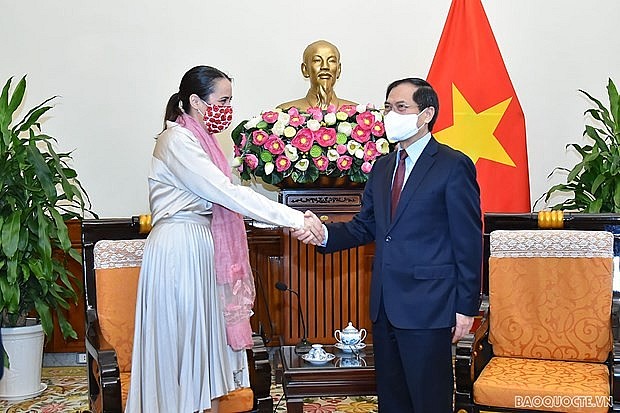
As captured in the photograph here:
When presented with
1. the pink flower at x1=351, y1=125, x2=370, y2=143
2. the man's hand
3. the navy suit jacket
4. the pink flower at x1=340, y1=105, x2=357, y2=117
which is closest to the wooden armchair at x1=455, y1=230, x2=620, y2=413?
the man's hand

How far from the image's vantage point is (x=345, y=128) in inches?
142

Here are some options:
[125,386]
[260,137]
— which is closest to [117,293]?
[125,386]

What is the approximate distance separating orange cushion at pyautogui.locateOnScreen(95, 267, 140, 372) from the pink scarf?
494 millimetres

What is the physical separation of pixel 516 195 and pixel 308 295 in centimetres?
127

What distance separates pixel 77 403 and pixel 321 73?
219 cm

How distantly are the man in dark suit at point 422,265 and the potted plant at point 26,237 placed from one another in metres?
1.97

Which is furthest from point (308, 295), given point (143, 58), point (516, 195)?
point (143, 58)

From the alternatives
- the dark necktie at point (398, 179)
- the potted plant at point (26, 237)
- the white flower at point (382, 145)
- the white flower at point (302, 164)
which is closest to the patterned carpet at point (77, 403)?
the potted plant at point (26, 237)

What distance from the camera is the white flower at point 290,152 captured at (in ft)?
11.8

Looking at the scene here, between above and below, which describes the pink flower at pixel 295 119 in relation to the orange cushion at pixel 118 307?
above

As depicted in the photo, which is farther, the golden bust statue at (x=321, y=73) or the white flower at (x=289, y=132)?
the golden bust statue at (x=321, y=73)

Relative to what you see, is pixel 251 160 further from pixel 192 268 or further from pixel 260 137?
pixel 192 268

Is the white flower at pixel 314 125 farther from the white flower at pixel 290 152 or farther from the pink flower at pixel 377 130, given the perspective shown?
the pink flower at pixel 377 130

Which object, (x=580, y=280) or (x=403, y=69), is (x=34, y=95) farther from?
(x=580, y=280)
